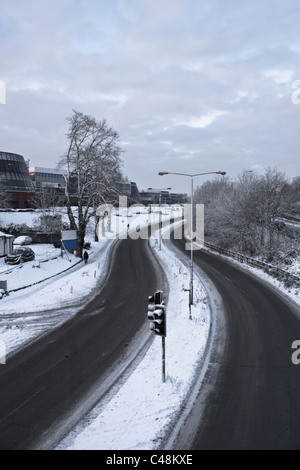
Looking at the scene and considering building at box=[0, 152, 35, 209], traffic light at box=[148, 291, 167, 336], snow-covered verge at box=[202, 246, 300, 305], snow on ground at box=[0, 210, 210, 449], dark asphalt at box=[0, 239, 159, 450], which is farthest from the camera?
building at box=[0, 152, 35, 209]

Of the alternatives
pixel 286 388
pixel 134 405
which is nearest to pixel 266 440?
pixel 286 388

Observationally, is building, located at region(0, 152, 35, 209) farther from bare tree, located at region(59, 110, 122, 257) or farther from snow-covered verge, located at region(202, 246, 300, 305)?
snow-covered verge, located at region(202, 246, 300, 305)

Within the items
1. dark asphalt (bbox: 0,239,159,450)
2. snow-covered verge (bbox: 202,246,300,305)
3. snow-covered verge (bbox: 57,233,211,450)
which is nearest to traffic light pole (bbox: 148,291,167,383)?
snow-covered verge (bbox: 57,233,211,450)

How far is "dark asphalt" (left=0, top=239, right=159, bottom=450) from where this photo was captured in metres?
8.44

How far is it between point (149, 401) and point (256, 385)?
352 centimetres

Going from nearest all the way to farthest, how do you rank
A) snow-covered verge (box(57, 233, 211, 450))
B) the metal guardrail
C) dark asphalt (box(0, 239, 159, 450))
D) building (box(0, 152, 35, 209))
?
1. snow-covered verge (box(57, 233, 211, 450))
2. dark asphalt (box(0, 239, 159, 450))
3. the metal guardrail
4. building (box(0, 152, 35, 209))

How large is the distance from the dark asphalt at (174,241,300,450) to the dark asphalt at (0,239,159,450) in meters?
3.96

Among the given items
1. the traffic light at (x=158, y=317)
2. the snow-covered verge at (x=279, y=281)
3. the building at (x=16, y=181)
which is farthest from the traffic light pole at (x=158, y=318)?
the building at (x=16, y=181)

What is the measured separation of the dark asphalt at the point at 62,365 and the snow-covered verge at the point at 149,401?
107 centimetres

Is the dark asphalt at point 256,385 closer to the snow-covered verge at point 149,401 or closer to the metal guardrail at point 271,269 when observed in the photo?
the snow-covered verge at point 149,401

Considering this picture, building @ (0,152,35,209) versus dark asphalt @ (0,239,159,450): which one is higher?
building @ (0,152,35,209)

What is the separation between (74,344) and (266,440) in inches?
335

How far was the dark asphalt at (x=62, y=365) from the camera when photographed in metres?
8.44

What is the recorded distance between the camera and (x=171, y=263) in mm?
33500
